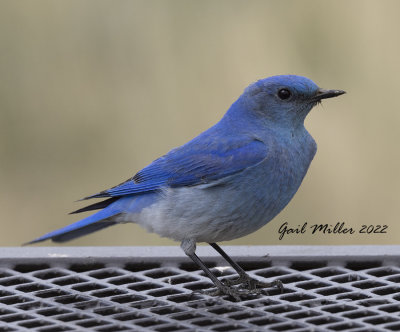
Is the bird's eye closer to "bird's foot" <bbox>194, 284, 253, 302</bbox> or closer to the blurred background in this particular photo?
"bird's foot" <bbox>194, 284, 253, 302</bbox>

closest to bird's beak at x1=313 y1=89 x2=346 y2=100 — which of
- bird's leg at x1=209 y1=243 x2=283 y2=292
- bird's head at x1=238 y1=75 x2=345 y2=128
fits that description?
bird's head at x1=238 y1=75 x2=345 y2=128

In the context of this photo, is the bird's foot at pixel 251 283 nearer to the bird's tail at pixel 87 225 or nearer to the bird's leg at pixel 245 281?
the bird's leg at pixel 245 281

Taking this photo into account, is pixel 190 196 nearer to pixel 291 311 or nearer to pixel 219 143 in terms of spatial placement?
pixel 219 143

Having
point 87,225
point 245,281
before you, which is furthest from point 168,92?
point 245,281

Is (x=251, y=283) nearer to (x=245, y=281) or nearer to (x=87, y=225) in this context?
(x=245, y=281)

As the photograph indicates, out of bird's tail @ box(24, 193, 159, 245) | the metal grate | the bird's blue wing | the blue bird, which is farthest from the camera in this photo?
bird's tail @ box(24, 193, 159, 245)

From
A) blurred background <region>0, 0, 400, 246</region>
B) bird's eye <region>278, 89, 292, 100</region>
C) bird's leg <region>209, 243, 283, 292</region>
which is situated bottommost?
bird's leg <region>209, 243, 283, 292</region>

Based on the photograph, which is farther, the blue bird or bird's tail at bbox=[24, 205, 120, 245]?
bird's tail at bbox=[24, 205, 120, 245]

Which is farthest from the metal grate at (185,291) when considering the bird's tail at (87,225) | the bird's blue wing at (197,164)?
the bird's blue wing at (197,164)

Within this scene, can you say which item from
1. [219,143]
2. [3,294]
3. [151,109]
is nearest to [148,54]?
[151,109]
